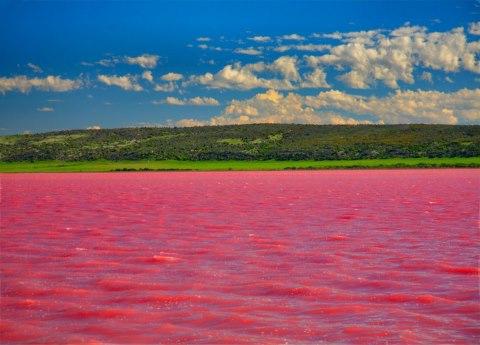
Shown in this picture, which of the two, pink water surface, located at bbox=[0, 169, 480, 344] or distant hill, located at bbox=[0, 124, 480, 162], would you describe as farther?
distant hill, located at bbox=[0, 124, 480, 162]

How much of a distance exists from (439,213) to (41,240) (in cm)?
1174

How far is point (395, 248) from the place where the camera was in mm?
12773

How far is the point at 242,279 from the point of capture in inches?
388

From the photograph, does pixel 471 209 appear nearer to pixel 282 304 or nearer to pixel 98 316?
pixel 282 304

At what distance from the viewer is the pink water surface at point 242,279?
23.6 feet

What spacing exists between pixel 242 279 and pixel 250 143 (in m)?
117

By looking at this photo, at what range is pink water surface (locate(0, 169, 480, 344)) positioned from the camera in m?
7.19

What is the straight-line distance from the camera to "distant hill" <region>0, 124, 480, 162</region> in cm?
10244

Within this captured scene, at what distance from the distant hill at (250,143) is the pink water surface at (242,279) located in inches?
3169

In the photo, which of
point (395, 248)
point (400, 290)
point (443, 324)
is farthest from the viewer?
point (395, 248)

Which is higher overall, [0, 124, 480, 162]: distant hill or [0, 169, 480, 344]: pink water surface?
[0, 124, 480, 162]: distant hill

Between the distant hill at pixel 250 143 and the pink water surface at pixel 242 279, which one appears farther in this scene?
the distant hill at pixel 250 143

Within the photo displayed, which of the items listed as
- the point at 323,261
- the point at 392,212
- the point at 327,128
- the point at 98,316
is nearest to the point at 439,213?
the point at 392,212

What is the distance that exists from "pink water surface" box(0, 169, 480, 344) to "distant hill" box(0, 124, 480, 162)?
80.5m
